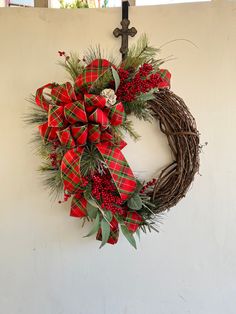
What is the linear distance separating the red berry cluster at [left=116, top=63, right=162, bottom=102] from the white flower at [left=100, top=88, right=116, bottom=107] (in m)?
0.05

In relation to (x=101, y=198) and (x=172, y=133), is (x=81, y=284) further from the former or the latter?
(x=172, y=133)

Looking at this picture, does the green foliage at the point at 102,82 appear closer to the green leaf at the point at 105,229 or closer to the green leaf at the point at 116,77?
the green leaf at the point at 116,77

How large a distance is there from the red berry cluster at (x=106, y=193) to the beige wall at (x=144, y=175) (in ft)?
0.59

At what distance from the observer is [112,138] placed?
2.47ft

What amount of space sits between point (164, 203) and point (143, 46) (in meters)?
0.48

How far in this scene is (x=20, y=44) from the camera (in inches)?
36.4

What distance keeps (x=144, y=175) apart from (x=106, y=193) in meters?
0.20

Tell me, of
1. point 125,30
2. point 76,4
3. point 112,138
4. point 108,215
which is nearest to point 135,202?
point 108,215

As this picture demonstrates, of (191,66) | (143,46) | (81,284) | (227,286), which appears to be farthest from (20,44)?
(227,286)

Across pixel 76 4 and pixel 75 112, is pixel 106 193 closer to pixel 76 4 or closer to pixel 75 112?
pixel 75 112

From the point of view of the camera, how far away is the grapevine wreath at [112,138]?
0.72 m

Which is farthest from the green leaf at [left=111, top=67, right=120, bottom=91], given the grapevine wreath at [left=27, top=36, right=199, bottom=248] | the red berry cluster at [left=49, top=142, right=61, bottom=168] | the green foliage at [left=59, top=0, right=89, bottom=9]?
the green foliage at [left=59, top=0, right=89, bottom=9]

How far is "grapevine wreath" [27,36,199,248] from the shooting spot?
0.72m

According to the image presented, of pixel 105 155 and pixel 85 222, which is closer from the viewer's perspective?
pixel 105 155
